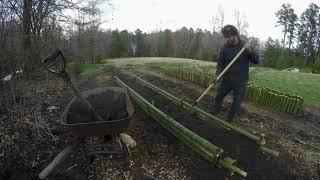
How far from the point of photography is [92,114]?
17.6 ft

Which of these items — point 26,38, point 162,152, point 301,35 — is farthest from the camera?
point 301,35

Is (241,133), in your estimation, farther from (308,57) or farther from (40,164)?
(308,57)

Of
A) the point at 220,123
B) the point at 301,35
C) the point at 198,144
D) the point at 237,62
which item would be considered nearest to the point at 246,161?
the point at 198,144

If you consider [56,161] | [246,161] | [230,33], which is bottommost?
[246,161]

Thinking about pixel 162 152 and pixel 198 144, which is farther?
pixel 162 152

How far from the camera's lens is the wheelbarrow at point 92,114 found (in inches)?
187

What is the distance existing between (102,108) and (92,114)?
0.34 metres

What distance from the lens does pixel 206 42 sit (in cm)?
7138

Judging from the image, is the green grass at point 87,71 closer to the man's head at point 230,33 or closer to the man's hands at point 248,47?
the man's head at point 230,33

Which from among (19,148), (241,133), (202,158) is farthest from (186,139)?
(19,148)

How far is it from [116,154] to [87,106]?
980 millimetres

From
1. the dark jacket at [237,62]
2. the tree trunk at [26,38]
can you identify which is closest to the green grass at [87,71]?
the tree trunk at [26,38]

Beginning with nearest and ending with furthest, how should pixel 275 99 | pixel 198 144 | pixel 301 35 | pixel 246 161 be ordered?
pixel 246 161
pixel 198 144
pixel 275 99
pixel 301 35

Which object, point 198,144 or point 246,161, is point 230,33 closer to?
point 198,144
